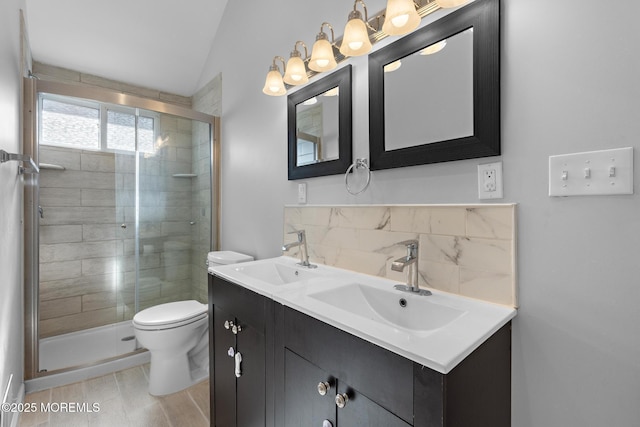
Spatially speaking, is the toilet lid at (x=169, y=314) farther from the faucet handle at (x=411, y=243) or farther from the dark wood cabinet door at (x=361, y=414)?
the faucet handle at (x=411, y=243)

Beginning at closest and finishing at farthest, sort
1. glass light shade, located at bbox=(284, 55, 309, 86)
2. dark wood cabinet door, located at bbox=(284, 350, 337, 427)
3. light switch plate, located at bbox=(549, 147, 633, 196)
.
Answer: light switch plate, located at bbox=(549, 147, 633, 196), dark wood cabinet door, located at bbox=(284, 350, 337, 427), glass light shade, located at bbox=(284, 55, 309, 86)

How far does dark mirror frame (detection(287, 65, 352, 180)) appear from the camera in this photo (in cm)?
138

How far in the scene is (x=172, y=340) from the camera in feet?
5.90

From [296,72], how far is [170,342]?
1748 millimetres

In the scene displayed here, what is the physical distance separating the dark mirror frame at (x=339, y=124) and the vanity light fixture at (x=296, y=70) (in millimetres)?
75

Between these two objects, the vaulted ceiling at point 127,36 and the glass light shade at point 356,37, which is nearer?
the glass light shade at point 356,37

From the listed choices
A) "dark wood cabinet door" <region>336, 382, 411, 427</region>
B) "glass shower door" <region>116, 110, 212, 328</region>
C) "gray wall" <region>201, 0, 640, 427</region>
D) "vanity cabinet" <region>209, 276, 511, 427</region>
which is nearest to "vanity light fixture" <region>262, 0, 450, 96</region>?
"gray wall" <region>201, 0, 640, 427</region>

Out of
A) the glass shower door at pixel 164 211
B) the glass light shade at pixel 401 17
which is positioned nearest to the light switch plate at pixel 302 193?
the glass light shade at pixel 401 17

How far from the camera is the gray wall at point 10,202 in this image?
3.85 ft

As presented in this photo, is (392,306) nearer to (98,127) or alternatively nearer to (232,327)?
(232,327)

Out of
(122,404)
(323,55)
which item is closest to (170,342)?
(122,404)

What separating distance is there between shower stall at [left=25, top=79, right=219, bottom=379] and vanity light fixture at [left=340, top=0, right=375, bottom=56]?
1.74 m

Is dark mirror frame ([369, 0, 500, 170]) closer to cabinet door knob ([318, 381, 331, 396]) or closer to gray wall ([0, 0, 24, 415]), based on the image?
cabinet door knob ([318, 381, 331, 396])

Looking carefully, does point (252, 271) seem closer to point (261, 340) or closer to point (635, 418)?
point (261, 340)
